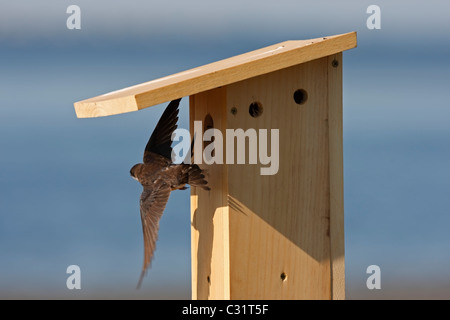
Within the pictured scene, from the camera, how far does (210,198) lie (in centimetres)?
338

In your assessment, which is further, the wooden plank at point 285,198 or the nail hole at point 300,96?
the nail hole at point 300,96

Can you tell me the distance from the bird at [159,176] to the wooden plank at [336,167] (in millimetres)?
538

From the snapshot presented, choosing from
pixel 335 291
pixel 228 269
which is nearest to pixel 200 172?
pixel 228 269

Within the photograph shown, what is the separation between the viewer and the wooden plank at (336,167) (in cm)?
335

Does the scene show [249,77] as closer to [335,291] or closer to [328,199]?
[328,199]

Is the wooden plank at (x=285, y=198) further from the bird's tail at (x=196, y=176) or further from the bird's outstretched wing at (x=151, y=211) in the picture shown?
the bird's outstretched wing at (x=151, y=211)

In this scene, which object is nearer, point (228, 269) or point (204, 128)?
point (228, 269)

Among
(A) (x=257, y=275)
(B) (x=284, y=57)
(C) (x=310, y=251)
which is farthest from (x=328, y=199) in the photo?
(B) (x=284, y=57)

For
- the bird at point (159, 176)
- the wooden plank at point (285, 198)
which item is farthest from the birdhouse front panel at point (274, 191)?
the bird at point (159, 176)

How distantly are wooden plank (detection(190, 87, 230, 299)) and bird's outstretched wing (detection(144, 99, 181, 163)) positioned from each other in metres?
0.11

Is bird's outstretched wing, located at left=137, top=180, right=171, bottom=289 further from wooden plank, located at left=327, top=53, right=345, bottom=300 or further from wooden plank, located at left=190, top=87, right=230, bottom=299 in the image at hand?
wooden plank, located at left=327, top=53, right=345, bottom=300

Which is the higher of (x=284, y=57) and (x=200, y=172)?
(x=284, y=57)
